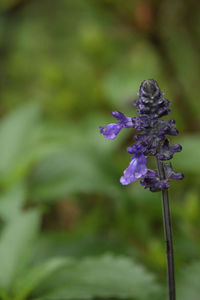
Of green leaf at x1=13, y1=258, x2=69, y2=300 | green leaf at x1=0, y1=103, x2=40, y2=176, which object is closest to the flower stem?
green leaf at x1=13, y1=258, x2=69, y2=300

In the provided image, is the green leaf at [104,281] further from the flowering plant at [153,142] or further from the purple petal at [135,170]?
the purple petal at [135,170]

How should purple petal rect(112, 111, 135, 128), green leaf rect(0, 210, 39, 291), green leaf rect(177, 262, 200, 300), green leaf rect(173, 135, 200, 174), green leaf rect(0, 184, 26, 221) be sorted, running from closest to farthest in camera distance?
purple petal rect(112, 111, 135, 128) → green leaf rect(177, 262, 200, 300) → green leaf rect(0, 210, 39, 291) → green leaf rect(0, 184, 26, 221) → green leaf rect(173, 135, 200, 174)

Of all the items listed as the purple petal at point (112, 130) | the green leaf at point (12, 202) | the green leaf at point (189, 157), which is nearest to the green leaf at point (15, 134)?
the green leaf at point (12, 202)

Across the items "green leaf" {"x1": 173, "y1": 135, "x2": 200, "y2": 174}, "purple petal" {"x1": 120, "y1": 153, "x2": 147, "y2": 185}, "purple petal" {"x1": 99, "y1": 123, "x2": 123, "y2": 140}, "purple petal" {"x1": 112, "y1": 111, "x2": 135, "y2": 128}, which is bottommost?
"purple petal" {"x1": 120, "y1": 153, "x2": 147, "y2": 185}

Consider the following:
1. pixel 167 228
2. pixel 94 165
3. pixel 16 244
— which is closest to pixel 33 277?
pixel 16 244

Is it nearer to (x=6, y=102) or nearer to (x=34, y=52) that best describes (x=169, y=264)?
(x=6, y=102)

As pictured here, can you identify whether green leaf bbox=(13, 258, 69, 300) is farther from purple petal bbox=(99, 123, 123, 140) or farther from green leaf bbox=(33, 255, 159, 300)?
purple petal bbox=(99, 123, 123, 140)

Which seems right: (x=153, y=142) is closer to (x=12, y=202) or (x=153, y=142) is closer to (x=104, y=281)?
(x=104, y=281)
